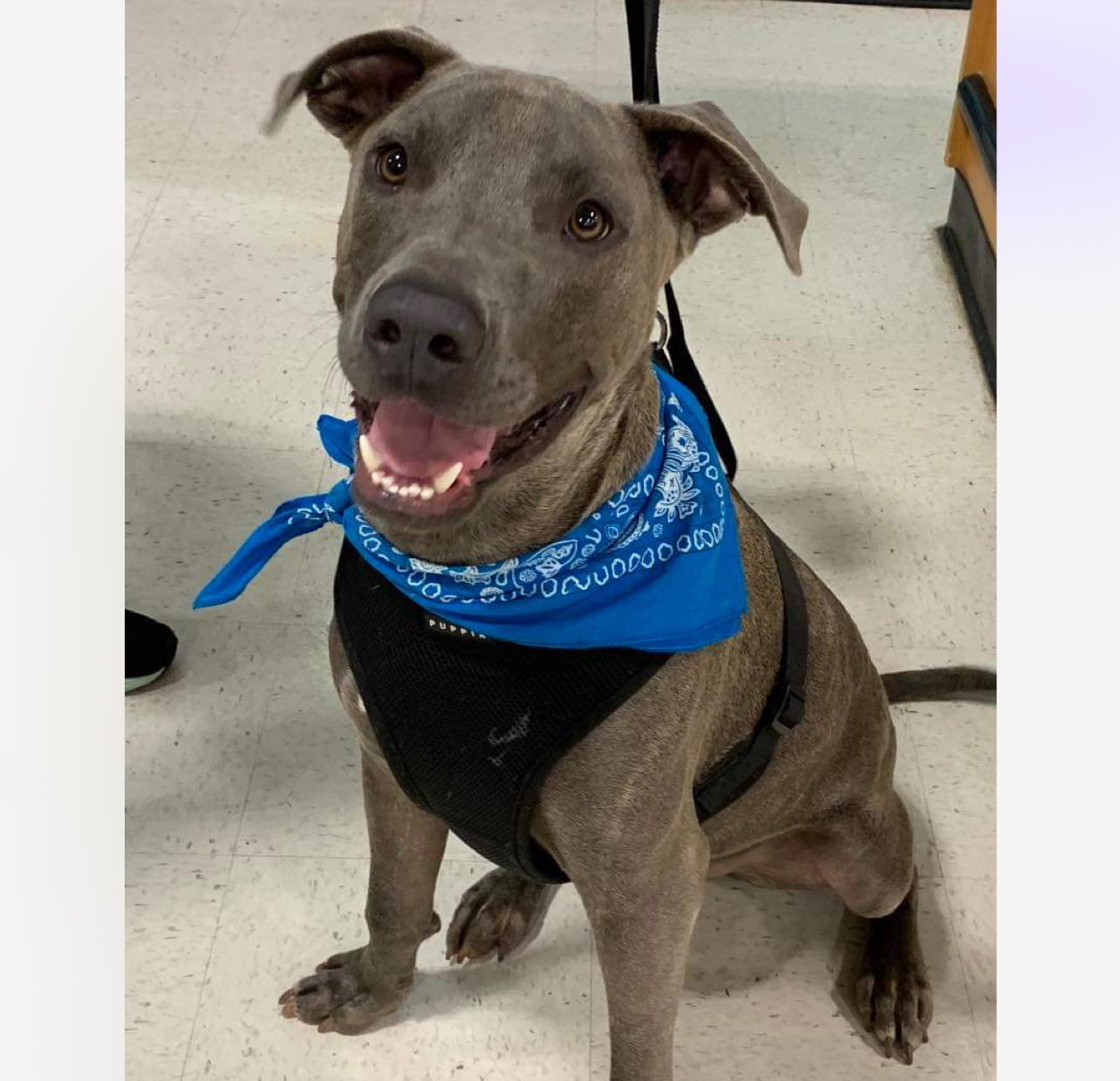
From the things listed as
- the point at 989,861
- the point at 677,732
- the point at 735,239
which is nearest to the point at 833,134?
the point at 735,239

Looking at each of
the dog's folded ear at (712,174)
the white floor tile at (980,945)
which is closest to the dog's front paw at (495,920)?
the white floor tile at (980,945)

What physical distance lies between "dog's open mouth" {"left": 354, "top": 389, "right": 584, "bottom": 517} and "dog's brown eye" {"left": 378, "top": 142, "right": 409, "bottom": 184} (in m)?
0.25

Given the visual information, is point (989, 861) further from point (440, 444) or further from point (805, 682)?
point (440, 444)

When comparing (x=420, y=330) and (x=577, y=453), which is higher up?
(x=420, y=330)

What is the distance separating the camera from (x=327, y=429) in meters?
1.92

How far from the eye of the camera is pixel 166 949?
239 cm

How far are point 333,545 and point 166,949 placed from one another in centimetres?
107

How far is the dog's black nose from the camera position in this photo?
1.34 meters

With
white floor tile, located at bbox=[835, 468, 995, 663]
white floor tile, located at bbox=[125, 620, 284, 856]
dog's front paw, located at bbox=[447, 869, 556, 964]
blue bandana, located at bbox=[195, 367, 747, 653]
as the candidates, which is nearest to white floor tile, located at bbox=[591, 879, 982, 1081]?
dog's front paw, located at bbox=[447, 869, 556, 964]

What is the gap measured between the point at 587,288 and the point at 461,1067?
1416mm

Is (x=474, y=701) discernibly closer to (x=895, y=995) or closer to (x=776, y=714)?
(x=776, y=714)

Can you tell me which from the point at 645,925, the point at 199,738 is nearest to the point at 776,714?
the point at 645,925

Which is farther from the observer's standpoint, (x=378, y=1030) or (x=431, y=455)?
(x=378, y=1030)

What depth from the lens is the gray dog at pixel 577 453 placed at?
141cm
